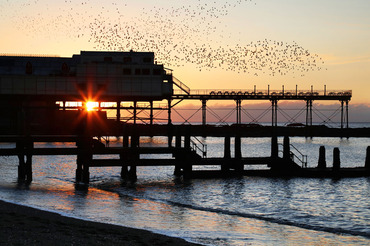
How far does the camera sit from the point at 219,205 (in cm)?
2695

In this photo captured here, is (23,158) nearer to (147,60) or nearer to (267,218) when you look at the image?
(267,218)

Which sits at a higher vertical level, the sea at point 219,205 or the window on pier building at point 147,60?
the window on pier building at point 147,60

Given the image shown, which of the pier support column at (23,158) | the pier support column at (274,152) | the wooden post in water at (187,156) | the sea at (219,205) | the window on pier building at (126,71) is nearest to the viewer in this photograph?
the sea at (219,205)

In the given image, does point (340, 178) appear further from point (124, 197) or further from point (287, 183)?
point (124, 197)

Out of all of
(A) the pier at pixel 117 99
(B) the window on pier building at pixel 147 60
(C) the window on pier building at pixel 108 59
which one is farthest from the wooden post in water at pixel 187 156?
(B) the window on pier building at pixel 147 60

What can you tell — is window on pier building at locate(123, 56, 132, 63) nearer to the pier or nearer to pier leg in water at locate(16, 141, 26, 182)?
the pier

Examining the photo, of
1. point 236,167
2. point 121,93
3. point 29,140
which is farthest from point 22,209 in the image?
point 121,93

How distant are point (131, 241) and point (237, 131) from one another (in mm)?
21778

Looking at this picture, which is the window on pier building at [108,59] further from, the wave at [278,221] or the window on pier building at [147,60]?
the wave at [278,221]

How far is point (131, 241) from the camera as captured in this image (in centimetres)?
1576

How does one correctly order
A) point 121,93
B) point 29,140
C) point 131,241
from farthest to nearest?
point 121,93
point 29,140
point 131,241

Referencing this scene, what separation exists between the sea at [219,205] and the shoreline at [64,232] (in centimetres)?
131

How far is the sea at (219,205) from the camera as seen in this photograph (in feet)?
63.3

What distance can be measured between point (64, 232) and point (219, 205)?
1203 cm
